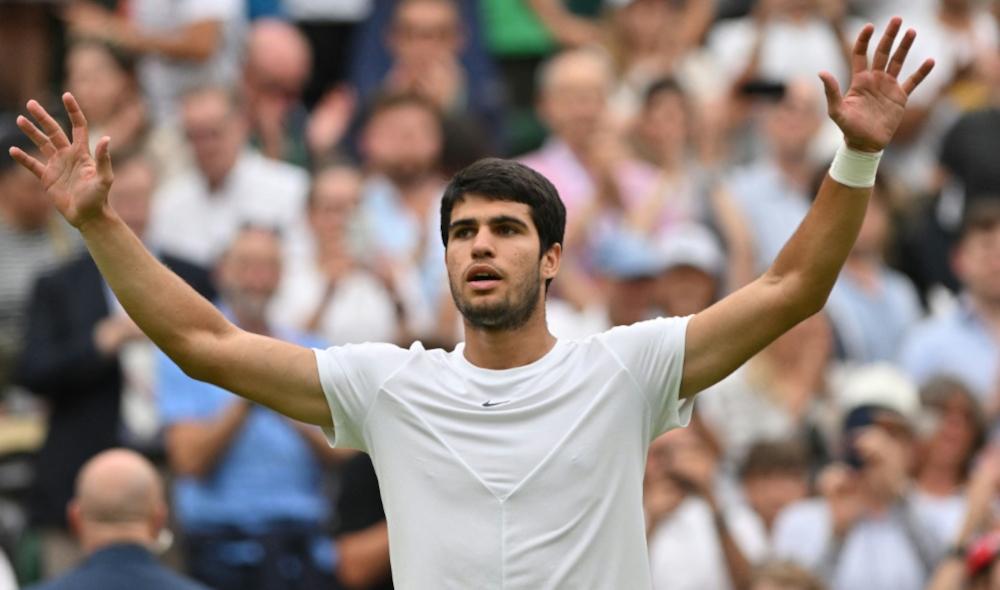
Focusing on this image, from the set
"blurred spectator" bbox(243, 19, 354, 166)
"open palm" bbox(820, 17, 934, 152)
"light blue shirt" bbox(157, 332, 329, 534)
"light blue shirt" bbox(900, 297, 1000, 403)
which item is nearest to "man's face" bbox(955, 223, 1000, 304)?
"light blue shirt" bbox(900, 297, 1000, 403)

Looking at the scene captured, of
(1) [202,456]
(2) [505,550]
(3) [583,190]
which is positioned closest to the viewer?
(2) [505,550]

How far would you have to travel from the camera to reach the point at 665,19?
1395 centimetres

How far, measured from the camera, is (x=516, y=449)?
5.73 meters

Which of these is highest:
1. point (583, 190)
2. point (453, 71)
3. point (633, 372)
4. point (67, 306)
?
point (453, 71)

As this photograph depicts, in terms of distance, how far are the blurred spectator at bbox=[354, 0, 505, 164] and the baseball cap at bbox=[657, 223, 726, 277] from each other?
4.09 feet

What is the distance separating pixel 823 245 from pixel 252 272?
4767 mm

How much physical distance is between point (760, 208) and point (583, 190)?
1.16m

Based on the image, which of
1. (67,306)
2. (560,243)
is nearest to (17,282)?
(67,306)

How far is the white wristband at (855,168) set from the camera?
5.71 m

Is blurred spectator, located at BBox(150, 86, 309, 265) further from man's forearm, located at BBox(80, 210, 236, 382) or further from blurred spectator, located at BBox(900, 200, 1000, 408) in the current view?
man's forearm, located at BBox(80, 210, 236, 382)

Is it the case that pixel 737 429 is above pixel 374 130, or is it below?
below

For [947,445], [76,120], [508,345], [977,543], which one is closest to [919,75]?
[508,345]

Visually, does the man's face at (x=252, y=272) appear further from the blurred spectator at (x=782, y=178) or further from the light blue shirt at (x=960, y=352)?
the light blue shirt at (x=960, y=352)

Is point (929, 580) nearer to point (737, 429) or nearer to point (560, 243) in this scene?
point (737, 429)
